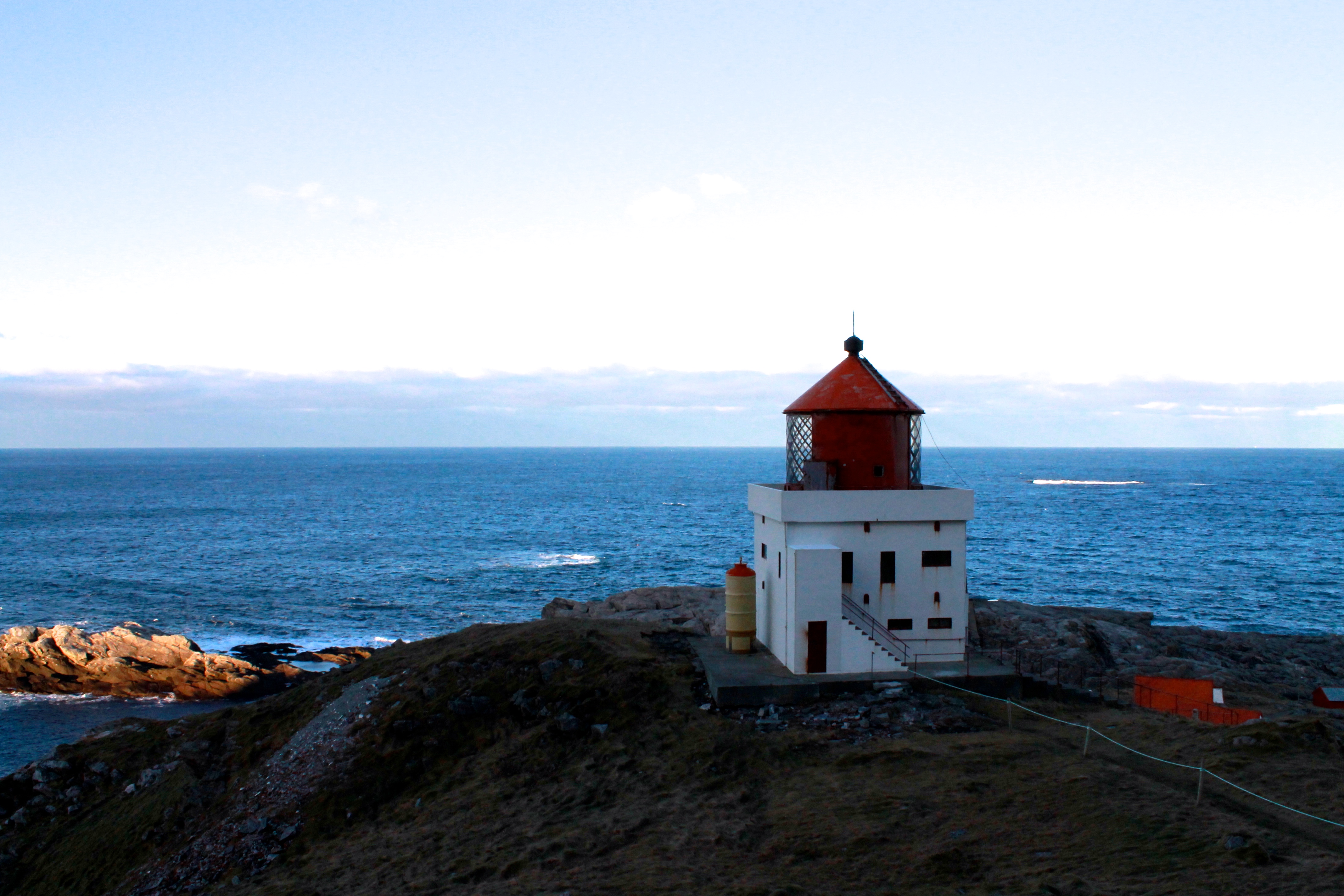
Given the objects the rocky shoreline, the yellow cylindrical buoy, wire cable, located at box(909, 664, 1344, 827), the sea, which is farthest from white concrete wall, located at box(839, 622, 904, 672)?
the rocky shoreline

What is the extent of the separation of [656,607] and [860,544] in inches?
928

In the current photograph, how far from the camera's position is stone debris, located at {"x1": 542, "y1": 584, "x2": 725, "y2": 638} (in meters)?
42.9

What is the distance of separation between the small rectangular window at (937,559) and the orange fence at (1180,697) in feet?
20.0

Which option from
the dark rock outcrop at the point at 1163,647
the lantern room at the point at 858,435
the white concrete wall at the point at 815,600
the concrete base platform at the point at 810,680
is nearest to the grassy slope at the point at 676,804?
the concrete base platform at the point at 810,680

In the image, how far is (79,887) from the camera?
1959 cm

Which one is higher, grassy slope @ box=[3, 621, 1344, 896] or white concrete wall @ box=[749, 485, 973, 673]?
white concrete wall @ box=[749, 485, 973, 673]

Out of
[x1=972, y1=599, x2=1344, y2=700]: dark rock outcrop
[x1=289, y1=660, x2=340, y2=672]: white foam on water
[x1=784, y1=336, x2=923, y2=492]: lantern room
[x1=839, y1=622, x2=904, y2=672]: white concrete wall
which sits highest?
[x1=784, y1=336, x2=923, y2=492]: lantern room

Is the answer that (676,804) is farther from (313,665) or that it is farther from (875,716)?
(313,665)

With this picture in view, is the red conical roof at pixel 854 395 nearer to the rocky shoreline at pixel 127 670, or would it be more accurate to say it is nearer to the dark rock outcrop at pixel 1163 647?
the dark rock outcrop at pixel 1163 647

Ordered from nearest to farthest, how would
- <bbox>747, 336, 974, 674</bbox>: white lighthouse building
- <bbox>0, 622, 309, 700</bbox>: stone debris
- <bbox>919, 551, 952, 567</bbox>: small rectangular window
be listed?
<bbox>747, 336, 974, 674</bbox>: white lighthouse building, <bbox>919, 551, 952, 567</bbox>: small rectangular window, <bbox>0, 622, 309, 700</bbox>: stone debris

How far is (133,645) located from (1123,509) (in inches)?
4541

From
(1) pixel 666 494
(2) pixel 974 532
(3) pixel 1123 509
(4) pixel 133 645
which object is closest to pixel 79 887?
(4) pixel 133 645

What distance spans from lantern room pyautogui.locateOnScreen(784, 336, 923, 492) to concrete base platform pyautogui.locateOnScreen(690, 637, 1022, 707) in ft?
16.1

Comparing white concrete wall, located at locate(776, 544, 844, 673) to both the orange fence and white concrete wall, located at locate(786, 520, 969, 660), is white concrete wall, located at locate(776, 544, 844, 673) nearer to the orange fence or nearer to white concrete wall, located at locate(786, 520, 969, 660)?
white concrete wall, located at locate(786, 520, 969, 660)
